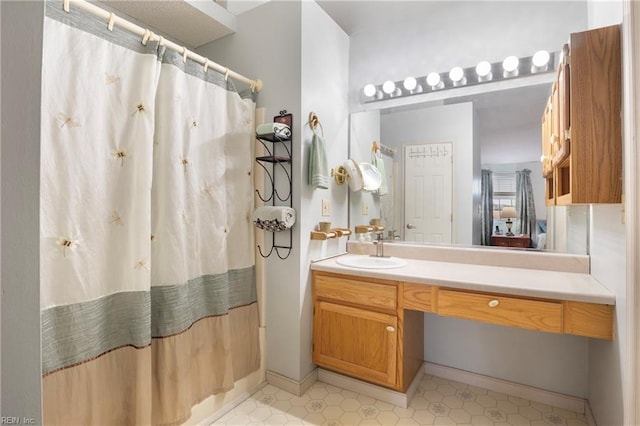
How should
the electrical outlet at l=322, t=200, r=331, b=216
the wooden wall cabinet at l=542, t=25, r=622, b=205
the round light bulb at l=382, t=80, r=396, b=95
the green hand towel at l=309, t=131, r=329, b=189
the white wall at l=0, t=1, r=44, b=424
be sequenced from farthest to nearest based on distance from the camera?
the round light bulb at l=382, t=80, r=396, b=95, the electrical outlet at l=322, t=200, r=331, b=216, the green hand towel at l=309, t=131, r=329, b=189, the wooden wall cabinet at l=542, t=25, r=622, b=205, the white wall at l=0, t=1, r=44, b=424

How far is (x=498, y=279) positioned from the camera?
5.21ft

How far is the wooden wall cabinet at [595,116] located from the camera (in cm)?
110

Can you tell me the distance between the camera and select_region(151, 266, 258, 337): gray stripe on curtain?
148cm

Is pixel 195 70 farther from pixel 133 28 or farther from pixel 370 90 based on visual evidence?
pixel 370 90

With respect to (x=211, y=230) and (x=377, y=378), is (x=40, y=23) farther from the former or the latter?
(x=377, y=378)

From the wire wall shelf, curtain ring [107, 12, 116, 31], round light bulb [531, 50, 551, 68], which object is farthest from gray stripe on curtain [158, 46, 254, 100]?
round light bulb [531, 50, 551, 68]

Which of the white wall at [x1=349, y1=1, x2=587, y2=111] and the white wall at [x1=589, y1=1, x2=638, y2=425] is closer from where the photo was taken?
the white wall at [x1=589, y1=1, x2=638, y2=425]

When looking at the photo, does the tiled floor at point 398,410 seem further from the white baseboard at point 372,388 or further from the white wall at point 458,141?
the white wall at point 458,141

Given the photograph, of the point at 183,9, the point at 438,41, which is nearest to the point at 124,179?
the point at 183,9

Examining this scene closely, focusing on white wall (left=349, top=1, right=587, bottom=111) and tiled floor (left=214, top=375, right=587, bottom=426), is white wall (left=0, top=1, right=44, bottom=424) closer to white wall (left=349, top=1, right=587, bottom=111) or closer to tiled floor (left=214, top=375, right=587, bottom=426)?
tiled floor (left=214, top=375, right=587, bottom=426)

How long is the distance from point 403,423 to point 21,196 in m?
1.90

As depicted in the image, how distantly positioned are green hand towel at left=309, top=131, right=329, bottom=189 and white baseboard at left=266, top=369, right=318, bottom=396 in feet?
4.02

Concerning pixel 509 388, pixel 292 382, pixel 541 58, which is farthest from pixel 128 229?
pixel 541 58

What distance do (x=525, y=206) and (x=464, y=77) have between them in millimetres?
935
